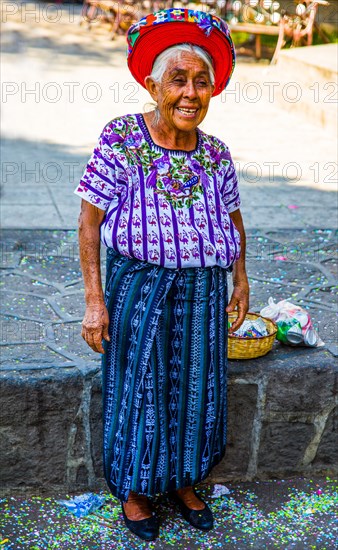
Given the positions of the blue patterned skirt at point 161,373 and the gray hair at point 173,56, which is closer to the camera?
the gray hair at point 173,56

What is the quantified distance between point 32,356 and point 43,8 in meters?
18.4

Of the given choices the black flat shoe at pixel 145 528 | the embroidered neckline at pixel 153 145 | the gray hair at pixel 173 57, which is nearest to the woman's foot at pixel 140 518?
the black flat shoe at pixel 145 528

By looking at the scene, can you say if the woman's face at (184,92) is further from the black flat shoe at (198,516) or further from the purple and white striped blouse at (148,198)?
the black flat shoe at (198,516)

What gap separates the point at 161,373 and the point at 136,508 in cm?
59

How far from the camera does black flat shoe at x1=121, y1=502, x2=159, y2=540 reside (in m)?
3.08

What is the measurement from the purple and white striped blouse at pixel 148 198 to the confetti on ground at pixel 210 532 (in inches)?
42.3

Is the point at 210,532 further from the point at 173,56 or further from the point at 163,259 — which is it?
the point at 173,56

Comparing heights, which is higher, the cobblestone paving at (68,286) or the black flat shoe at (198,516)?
the cobblestone paving at (68,286)

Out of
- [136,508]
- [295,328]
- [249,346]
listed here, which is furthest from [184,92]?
[136,508]

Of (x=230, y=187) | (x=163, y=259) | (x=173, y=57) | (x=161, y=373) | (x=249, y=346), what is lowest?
(x=249, y=346)

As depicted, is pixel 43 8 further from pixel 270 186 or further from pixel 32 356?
pixel 32 356

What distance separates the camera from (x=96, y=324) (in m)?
2.83

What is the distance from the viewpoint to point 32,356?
338 cm

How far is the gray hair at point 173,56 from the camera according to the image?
272cm
